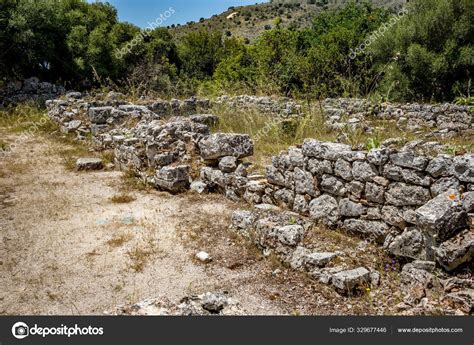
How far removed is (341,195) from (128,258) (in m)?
2.93

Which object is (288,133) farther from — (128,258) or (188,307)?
(188,307)

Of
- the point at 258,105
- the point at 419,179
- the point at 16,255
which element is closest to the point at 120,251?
the point at 16,255

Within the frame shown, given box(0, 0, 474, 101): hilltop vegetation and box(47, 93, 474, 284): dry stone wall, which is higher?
box(0, 0, 474, 101): hilltop vegetation

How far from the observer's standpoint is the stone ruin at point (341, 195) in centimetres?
412

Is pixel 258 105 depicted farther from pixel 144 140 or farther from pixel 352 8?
pixel 352 8

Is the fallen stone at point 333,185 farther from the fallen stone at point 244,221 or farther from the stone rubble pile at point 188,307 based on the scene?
the stone rubble pile at point 188,307

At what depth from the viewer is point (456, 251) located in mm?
3910

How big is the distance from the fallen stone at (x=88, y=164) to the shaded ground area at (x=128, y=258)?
4.21ft

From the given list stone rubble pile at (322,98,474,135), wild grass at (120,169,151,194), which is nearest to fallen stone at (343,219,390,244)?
wild grass at (120,169,151,194)

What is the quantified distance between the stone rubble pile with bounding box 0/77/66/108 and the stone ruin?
9.66 m

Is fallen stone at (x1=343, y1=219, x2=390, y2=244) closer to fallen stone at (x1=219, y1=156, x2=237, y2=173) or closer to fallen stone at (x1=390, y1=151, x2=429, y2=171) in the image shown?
fallen stone at (x1=390, y1=151, x2=429, y2=171)

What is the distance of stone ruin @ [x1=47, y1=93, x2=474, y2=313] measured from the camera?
412 centimetres

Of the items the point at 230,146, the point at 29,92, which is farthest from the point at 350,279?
the point at 29,92
